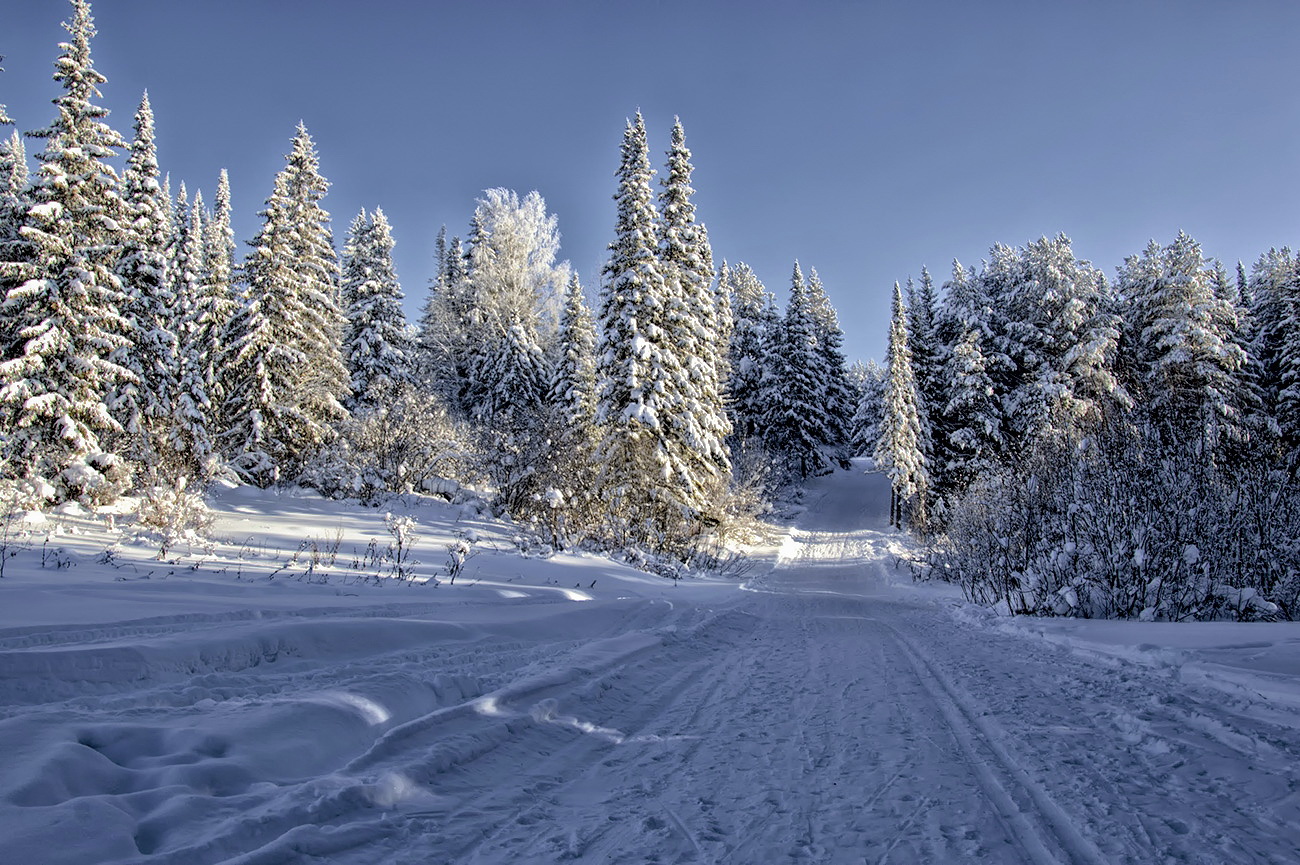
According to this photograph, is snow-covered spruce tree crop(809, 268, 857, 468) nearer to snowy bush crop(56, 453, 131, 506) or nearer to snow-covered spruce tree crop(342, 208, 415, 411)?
snow-covered spruce tree crop(342, 208, 415, 411)

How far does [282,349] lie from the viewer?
2014cm

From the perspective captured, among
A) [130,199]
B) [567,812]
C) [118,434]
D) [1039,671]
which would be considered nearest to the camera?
[567,812]

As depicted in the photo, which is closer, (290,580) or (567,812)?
(567,812)

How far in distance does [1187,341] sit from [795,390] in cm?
1933

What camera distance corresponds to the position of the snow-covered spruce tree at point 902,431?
32.2m

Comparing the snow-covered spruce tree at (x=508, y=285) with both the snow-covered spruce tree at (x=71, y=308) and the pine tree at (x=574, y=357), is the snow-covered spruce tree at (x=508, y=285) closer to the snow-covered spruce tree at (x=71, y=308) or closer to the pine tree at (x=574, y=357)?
the pine tree at (x=574, y=357)

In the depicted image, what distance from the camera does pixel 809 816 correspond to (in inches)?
109

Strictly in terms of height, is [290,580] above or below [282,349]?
below

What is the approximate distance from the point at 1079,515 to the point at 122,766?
10.9 m

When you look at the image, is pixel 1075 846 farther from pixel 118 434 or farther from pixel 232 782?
pixel 118 434

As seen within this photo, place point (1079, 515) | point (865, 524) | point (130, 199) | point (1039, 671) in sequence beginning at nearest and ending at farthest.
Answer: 1. point (1039, 671)
2. point (1079, 515)
3. point (130, 199)
4. point (865, 524)

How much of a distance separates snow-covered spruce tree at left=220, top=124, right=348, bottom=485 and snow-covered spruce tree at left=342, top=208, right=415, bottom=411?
601 centimetres

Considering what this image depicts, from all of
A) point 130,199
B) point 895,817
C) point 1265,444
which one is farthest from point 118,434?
point 1265,444

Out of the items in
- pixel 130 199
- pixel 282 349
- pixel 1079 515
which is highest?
pixel 130 199
